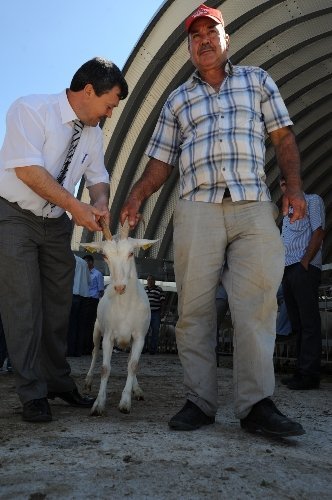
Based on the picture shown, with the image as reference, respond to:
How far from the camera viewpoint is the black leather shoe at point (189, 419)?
134 inches

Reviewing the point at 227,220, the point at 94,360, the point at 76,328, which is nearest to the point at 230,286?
the point at 227,220

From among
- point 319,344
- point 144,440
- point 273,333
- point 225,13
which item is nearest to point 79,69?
point 273,333

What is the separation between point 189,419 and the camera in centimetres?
345

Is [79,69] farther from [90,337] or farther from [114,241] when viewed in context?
[90,337]

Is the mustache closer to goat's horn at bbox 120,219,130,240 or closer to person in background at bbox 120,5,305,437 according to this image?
person in background at bbox 120,5,305,437

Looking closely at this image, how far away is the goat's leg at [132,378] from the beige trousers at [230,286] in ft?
2.68

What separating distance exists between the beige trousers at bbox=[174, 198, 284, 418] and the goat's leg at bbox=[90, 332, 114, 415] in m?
0.82

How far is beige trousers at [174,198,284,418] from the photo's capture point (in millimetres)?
3467

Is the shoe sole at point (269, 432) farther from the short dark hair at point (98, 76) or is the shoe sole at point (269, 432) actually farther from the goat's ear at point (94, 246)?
the short dark hair at point (98, 76)

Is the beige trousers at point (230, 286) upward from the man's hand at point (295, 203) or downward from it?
downward

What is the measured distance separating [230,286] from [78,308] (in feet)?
29.0

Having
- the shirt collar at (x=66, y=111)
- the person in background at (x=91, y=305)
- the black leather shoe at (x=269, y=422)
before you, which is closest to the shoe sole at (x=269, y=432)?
the black leather shoe at (x=269, y=422)

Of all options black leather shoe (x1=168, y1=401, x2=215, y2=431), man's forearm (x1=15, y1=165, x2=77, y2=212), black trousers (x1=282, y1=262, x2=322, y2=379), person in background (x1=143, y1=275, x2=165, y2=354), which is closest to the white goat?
man's forearm (x1=15, y1=165, x2=77, y2=212)

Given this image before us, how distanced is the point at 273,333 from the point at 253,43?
12937 mm
